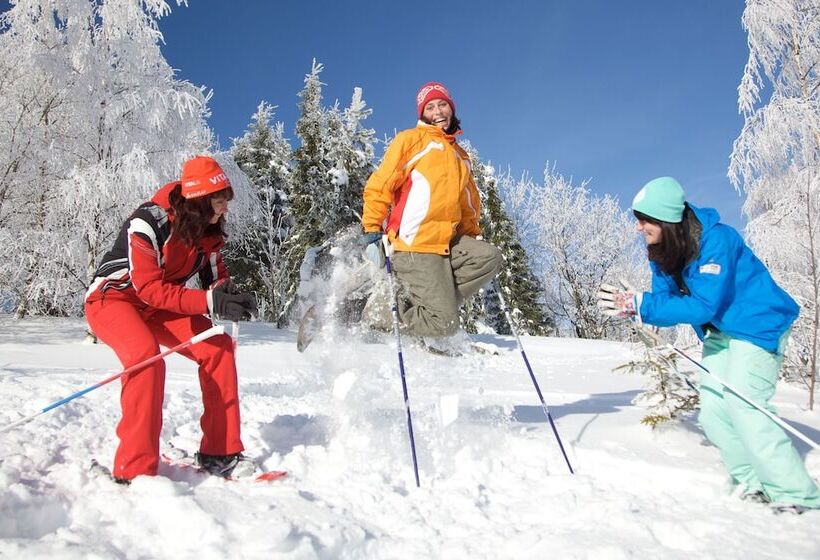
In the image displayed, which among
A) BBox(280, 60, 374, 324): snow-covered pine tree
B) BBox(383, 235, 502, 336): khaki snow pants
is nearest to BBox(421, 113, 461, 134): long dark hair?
BBox(383, 235, 502, 336): khaki snow pants

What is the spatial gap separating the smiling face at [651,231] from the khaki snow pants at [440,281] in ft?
4.19

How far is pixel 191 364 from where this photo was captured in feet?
26.5

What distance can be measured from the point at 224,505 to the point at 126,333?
112 cm

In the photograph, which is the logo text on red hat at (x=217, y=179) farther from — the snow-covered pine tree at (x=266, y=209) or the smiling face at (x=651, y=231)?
the snow-covered pine tree at (x=266, y=209)

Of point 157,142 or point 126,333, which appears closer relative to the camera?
point 126,333

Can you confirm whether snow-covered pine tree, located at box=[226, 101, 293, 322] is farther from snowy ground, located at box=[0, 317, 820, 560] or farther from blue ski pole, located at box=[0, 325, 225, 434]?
blue ski pole, located at box=[0, 325, 225, 434]

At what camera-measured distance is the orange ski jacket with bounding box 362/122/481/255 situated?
164 inches

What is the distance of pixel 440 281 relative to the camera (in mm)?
4160

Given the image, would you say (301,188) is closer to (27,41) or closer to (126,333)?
(27,41)

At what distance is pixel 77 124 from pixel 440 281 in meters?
10.2

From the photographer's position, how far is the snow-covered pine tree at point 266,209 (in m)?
23.7

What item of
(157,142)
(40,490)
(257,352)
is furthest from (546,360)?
(40,490)

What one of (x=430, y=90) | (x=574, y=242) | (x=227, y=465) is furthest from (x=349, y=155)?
(x=227, y=465)

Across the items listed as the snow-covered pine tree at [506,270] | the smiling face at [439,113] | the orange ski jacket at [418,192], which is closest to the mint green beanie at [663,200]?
the orange ski jacket at [418,192]
